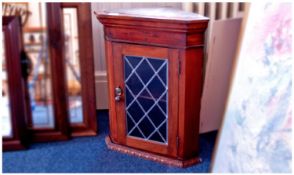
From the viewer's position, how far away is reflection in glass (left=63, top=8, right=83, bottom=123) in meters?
0.93

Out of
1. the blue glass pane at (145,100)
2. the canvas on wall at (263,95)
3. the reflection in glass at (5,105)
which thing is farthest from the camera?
the blue glass pane at (145,100)

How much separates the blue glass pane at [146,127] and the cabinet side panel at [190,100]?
4.1 inches

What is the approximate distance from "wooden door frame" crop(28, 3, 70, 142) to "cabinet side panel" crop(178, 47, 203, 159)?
0.37m

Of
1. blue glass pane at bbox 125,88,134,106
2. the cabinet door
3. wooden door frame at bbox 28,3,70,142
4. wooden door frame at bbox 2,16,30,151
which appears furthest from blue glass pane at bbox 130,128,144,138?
wooden door frame at bbox 2,16,30,151

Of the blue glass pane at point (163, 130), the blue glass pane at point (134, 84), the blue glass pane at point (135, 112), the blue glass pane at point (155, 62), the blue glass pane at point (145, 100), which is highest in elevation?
the blue glass pane at point (155, 62)

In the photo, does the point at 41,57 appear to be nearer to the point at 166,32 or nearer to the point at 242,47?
the point at 166,32

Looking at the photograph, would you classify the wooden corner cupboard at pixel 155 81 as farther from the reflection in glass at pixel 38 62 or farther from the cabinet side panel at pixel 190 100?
the reflection in glass at pixel 38 62

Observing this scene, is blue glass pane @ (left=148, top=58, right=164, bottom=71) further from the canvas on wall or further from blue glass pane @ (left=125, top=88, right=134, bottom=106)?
the canvas on wall

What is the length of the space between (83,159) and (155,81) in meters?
0.35

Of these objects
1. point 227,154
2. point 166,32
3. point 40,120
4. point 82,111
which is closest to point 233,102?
point 227,154

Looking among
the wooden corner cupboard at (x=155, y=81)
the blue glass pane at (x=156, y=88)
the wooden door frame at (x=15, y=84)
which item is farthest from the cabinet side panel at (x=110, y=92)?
the wooden door frame at (x=15, y=84)

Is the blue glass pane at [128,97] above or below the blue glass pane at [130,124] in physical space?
above

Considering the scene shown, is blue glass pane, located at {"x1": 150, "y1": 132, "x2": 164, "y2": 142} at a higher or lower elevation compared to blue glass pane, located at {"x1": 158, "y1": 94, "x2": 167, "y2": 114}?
lower

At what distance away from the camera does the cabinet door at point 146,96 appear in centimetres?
102
